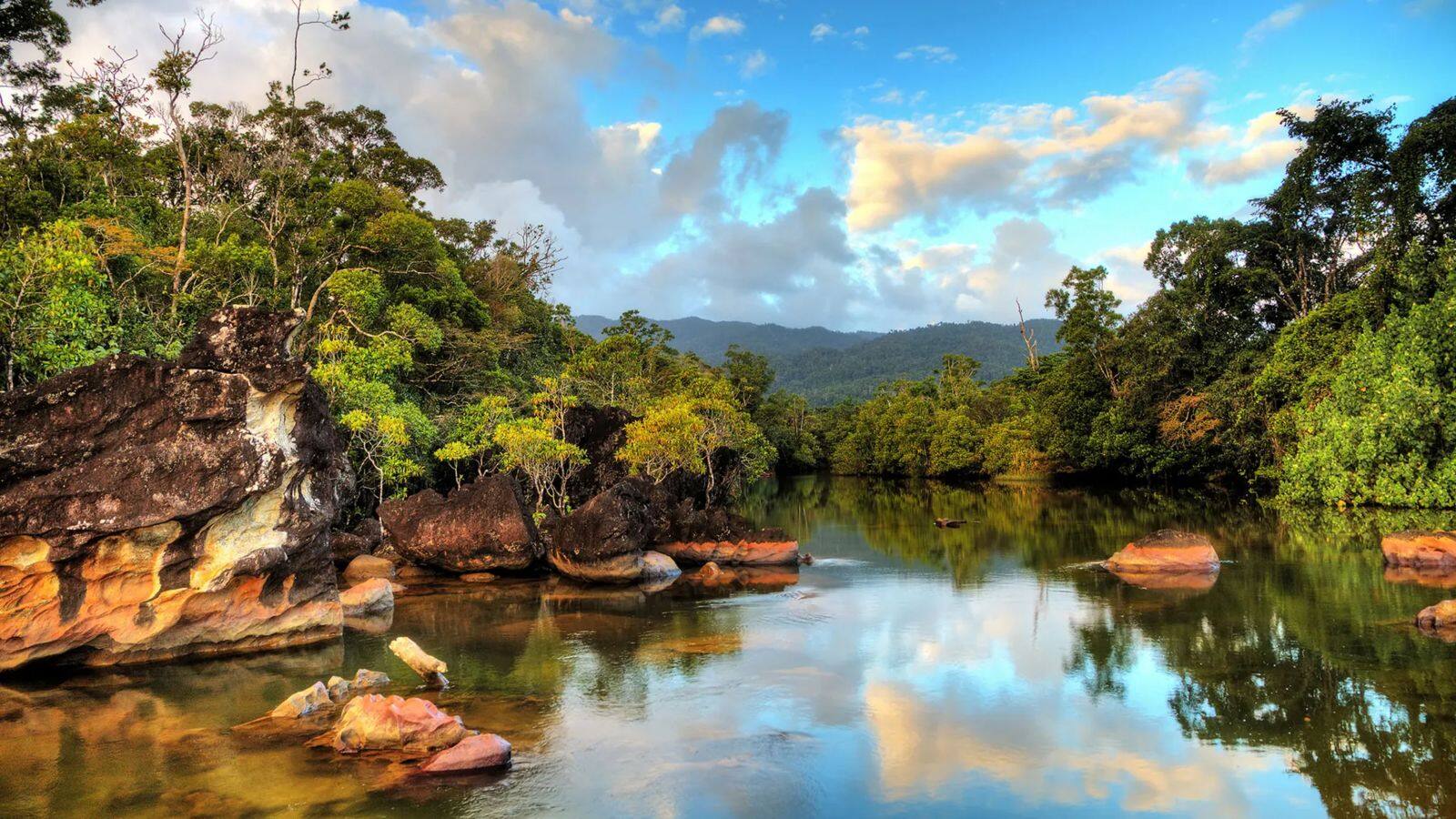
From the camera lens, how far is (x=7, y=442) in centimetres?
1286

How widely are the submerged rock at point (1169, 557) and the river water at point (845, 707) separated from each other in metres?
0.88

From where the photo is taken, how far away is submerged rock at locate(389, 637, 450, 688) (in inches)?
498

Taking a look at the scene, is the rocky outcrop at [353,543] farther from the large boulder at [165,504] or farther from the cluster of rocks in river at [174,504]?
the large boulder at [165,504]

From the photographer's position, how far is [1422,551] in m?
20.6

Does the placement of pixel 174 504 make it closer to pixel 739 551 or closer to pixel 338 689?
pixel 338 689

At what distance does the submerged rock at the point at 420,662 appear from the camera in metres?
12.7

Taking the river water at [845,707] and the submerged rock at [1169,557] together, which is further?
the submerged rock at [1169,557]

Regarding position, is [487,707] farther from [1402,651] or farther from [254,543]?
[1402,651]

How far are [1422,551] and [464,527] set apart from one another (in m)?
24.9

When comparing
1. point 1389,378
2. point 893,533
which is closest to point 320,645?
point 893,533

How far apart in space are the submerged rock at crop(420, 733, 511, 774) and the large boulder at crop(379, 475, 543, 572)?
1298 centimetres

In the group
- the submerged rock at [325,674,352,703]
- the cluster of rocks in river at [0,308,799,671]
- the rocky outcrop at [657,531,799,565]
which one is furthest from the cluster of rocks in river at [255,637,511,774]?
the rocky outcrop at [657,531,799,565]

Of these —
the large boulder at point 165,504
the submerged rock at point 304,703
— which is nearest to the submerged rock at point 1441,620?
the submerged rock at point 304,703

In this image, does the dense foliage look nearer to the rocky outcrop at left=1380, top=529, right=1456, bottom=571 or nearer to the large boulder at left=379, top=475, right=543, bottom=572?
the large boulder at left=379, top=475, right=543, bottom=572
